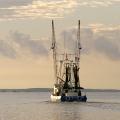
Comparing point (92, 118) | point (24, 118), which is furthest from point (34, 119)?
point (92, 118)

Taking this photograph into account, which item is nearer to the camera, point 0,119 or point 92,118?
point 0,119

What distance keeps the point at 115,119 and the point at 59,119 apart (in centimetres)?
1282

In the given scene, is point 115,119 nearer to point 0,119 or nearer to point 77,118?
point 77,118

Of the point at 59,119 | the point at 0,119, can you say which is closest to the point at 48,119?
the point at 59,119

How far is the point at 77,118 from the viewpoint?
145 m

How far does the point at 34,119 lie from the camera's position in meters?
138

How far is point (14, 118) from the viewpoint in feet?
462

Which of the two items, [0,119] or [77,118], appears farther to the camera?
[77,118]

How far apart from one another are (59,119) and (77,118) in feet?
20.7

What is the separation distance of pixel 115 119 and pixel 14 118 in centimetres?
2314

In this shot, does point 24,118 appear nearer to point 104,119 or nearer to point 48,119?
point 48,119

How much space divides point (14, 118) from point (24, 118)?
2.31 metres

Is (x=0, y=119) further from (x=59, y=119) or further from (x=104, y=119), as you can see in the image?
(x=104, y=119)

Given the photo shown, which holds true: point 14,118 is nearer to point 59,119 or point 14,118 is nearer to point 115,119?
point 59,119
